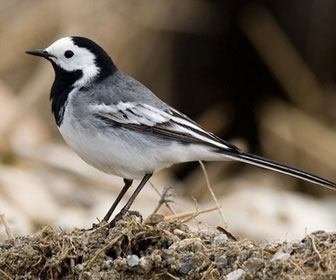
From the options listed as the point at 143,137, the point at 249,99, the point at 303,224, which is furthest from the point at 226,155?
the point at 249,99

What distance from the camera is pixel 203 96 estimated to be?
14.2 m

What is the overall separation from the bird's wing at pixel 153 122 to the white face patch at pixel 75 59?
1.05 feet

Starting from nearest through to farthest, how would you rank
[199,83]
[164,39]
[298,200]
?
[298,200] → [164,39] → [199,83]

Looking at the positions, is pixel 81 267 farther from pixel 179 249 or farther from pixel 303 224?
pixel 303 224

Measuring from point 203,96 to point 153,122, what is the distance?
302 inches

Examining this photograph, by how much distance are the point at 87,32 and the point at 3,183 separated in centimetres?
309

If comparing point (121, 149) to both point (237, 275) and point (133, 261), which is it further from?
point (237, 275)

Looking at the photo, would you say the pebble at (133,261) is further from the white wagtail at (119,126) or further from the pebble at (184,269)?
the white wagtail at (119,126)

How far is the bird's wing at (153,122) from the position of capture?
6555 mm

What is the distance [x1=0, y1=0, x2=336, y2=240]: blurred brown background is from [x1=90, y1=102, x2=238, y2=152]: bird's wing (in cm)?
272

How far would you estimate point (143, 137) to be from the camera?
6570 millimetres

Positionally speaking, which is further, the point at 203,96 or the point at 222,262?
the point at 203,96

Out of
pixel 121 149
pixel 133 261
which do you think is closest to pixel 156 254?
pixel 133 261

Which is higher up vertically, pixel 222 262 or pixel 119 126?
pixel 119 126
